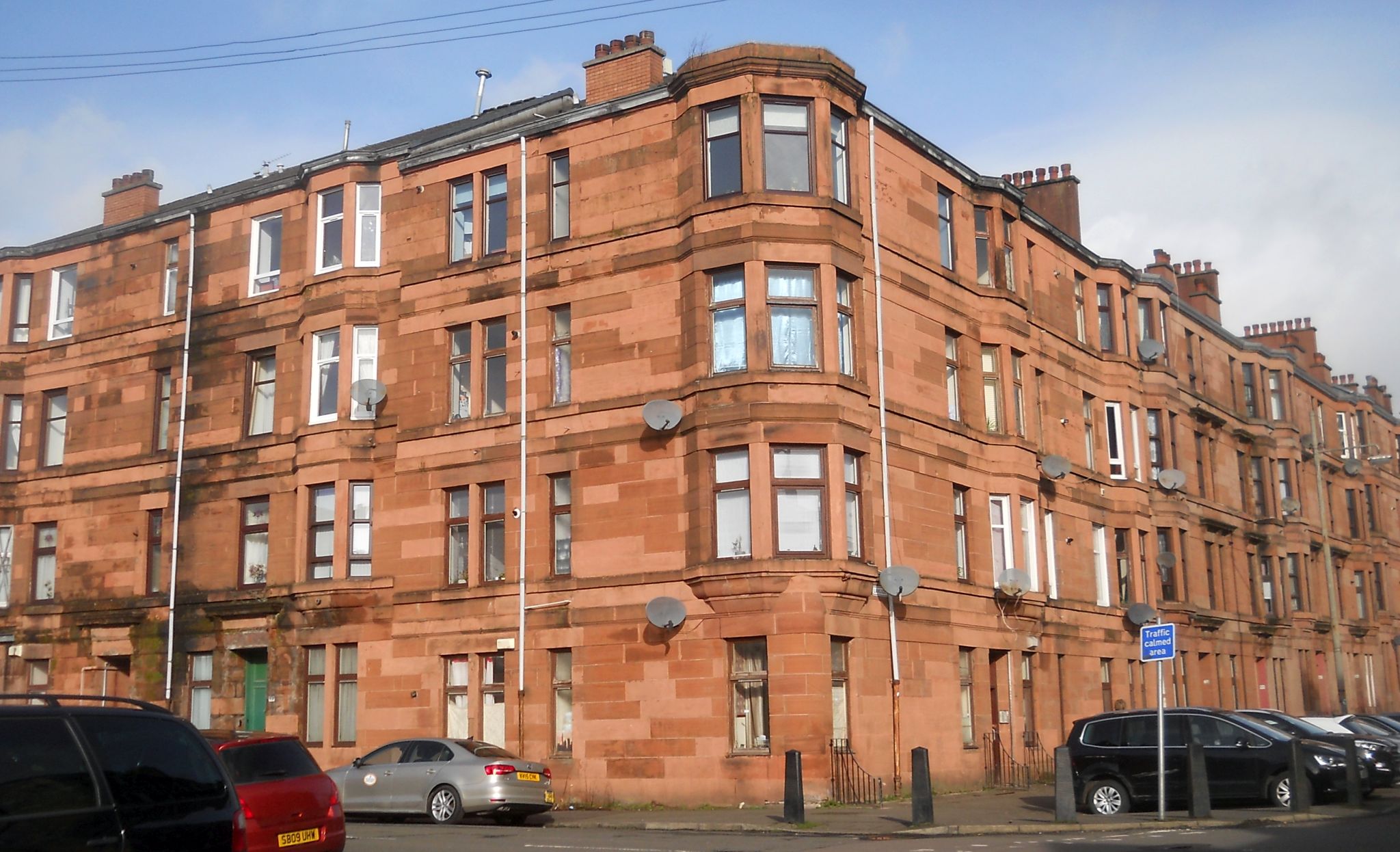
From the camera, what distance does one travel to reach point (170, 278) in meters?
35.7

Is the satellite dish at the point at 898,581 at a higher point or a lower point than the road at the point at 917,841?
higher

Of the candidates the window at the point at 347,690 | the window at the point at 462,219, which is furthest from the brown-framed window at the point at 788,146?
the window at the point at 347,690

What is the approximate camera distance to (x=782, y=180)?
88.6 feet

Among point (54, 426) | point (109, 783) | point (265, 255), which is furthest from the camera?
point (54, 426)

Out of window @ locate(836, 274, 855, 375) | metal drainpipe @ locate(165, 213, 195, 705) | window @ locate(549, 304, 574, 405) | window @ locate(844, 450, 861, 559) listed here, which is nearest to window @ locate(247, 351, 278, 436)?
metal drainpipe @ locate(165, 213, 195, 705)

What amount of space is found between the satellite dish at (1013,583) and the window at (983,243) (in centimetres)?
698

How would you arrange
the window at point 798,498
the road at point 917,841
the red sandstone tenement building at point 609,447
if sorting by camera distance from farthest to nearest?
the red sandstone tenement building at point 609,447, the window at point 798,498, the road at point 917,841

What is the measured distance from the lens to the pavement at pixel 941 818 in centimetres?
2011

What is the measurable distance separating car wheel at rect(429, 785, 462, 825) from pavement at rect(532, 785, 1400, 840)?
6.39ft

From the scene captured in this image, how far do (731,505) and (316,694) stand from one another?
11.4 m

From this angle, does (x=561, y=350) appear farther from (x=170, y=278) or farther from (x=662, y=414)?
(x=170, y=278)

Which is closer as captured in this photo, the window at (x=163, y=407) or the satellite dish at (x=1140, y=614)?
the window at (x=163, y=407)

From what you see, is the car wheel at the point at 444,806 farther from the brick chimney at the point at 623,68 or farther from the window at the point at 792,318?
the brick chimney at the point at 623,68

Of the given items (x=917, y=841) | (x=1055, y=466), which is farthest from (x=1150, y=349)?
(x=917, y=841)
